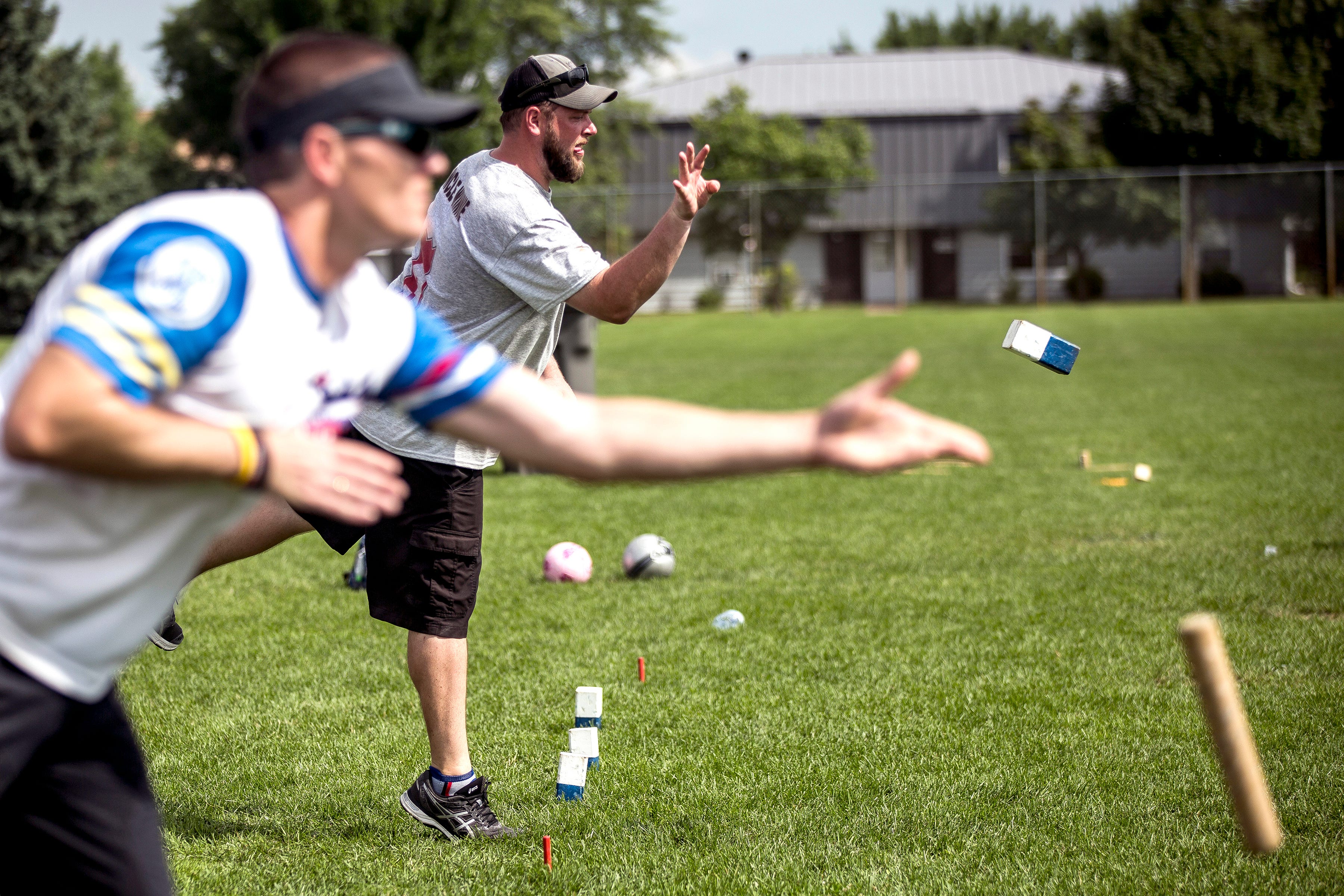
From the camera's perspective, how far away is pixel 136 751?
2.39 m

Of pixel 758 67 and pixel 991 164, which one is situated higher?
pixel 758 67

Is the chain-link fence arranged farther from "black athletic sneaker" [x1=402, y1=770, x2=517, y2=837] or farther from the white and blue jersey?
the white and blue jersey

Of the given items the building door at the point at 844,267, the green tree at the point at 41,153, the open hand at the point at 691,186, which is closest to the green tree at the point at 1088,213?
the building door at the point at 844,267

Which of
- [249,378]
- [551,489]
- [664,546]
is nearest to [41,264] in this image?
[551,489]

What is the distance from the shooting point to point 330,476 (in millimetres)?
2014

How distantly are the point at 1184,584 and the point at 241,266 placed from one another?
6448 millimetres

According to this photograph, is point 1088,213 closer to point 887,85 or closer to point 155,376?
point 887,85

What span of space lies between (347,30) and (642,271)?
34161 millimetres

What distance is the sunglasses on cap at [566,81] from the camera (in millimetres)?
4238

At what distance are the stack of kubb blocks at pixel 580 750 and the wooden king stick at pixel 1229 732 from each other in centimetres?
243

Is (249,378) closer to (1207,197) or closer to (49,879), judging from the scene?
(49,879)

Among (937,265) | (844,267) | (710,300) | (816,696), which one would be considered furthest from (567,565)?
(844,267)

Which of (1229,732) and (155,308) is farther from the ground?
(155,308)

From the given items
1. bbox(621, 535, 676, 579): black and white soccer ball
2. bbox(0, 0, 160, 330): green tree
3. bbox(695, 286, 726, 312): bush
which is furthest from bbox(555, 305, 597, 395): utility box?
bbox(695, 286, 726, 312): bush
